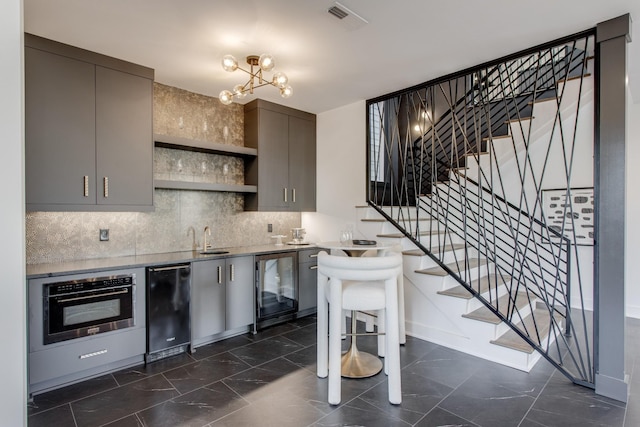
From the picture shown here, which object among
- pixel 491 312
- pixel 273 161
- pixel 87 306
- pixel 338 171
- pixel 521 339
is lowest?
pixel 521 339

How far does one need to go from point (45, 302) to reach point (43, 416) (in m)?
0.76

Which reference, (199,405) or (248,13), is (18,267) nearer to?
(199,405)

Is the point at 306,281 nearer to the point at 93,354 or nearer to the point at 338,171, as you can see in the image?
the point at 338,171

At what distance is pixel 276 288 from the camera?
3.93 metres

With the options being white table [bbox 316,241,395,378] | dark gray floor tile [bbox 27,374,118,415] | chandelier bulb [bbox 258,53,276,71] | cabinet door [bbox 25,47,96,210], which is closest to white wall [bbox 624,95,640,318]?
white table [bbox 316,241,395,378]

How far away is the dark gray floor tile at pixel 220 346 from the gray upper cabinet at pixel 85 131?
149 cm

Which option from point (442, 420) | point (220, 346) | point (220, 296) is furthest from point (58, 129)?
point (442, 420)

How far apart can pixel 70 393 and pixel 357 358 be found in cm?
224

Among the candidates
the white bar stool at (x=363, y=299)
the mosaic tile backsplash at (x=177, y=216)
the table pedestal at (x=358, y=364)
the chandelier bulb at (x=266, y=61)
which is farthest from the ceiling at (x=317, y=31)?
the table pedestal at (x=358, y=364)

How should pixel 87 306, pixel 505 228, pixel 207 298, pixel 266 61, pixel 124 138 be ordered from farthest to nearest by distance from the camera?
pixel 505 228, pixel 207 298, pixel 124 138, pixel 87 306, pixel 266 61

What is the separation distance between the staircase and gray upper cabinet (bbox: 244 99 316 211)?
94 centimetres

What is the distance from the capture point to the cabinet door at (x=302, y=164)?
456cm

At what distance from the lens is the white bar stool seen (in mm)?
2283

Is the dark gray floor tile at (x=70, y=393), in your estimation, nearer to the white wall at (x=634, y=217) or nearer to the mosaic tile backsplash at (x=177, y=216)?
the mosaic tile backsplash at (x=177, y=216)
